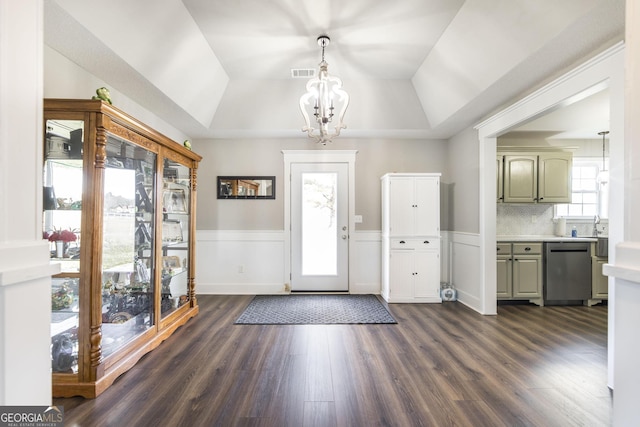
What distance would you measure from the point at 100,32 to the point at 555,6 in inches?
119

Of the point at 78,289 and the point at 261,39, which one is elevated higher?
the point at 261,39

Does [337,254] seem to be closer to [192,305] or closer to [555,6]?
[192,305]

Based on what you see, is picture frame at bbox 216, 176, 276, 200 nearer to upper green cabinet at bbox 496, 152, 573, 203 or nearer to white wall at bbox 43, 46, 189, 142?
white wall at bbox 43, 46, 189, 142

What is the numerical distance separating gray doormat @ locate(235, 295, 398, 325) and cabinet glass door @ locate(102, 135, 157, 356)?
3.50ft

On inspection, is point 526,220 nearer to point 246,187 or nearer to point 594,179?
point 594,179

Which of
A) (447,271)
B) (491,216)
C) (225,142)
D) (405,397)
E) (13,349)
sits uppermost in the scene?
(225,142)

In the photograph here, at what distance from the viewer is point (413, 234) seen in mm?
4020

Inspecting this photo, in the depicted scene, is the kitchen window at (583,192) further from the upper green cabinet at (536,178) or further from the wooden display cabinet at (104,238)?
the wooden display cabinet at (104,238)

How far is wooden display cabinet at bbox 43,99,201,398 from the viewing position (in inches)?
74.0

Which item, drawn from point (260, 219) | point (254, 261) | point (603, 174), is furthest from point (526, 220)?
point (254, 261)

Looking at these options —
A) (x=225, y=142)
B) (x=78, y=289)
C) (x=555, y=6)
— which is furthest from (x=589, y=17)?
(x=225, y=142)

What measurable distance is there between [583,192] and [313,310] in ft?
15.8

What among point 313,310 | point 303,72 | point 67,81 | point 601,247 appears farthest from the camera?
point 601,247

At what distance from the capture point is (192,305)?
3.48 metres
